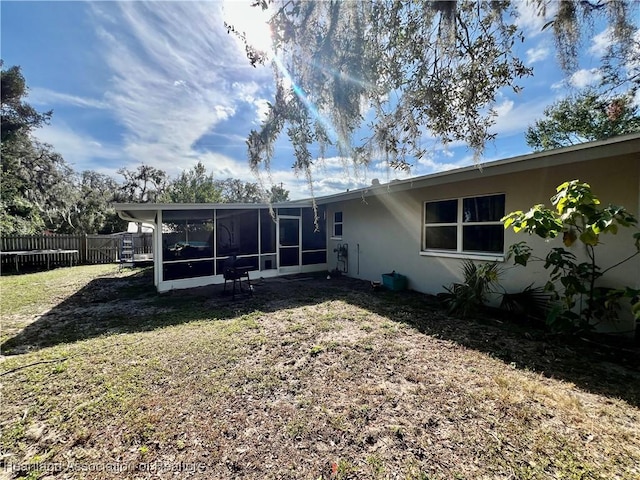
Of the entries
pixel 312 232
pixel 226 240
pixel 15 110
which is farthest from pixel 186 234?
pixel 15 110

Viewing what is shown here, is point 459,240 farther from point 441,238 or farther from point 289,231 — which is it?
point 289,231

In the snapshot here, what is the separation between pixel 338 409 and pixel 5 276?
1298cm

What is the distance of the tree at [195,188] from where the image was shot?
968 inches

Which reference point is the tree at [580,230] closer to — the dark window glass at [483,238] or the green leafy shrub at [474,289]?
the green leafy shrub at [474,289]

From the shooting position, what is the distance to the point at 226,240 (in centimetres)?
848

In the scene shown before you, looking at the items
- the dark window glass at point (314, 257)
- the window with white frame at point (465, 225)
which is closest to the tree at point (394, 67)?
the window with white frame at point (465, 225)

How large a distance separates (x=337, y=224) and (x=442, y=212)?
13.1ft

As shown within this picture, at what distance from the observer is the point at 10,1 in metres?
3.76

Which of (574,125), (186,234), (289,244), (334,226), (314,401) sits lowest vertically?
(314,401)

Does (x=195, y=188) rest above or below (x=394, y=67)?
above

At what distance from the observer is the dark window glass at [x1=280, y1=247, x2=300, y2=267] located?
943 centimetres

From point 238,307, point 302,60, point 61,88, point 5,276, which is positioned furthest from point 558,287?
point 5,276

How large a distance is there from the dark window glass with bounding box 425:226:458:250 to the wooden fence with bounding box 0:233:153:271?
45.4 feet

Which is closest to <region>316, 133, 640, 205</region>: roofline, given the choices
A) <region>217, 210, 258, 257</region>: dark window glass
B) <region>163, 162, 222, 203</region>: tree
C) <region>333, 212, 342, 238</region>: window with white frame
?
<region>333, 212, 342, 238</region>: window with white frame
